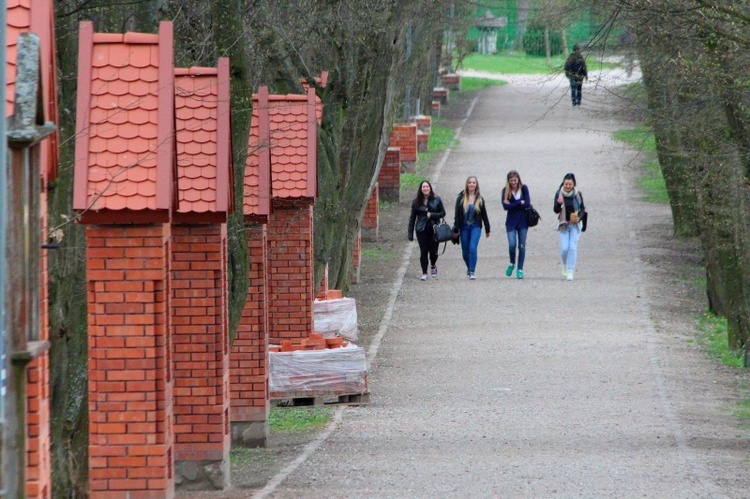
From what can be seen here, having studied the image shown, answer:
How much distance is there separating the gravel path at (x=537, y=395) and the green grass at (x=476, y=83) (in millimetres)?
31296

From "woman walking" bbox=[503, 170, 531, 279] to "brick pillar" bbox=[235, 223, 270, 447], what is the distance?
9.39 m

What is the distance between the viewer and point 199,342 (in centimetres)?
932

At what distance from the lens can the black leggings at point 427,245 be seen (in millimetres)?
21578

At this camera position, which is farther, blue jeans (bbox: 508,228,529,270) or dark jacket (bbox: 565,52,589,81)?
blue jeans (bbox: 508,228,529,270)

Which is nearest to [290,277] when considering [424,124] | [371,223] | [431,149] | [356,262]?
[356,262]

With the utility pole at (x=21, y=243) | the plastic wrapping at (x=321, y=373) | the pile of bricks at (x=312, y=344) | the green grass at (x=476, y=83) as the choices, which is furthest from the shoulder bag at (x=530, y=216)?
the green grass at (x=476, y=83)

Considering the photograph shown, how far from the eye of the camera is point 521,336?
1742cm

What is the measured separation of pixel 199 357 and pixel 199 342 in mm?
105

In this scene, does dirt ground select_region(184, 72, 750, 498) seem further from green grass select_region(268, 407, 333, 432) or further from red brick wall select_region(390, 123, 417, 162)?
red brick wall select_region(390, 123, 417, 162)

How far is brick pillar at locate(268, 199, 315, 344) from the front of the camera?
14.4 m

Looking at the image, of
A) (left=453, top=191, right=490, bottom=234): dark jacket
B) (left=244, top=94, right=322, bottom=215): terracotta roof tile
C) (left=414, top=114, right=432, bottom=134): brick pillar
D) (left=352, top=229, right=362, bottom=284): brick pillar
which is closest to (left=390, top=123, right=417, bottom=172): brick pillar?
(left=414, top=114, right=432, bottom=134): brick pillar

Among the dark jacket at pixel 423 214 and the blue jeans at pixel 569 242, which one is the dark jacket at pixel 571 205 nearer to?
the blue jeans at pixel 569 242

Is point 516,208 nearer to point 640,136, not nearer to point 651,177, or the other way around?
point 640,136

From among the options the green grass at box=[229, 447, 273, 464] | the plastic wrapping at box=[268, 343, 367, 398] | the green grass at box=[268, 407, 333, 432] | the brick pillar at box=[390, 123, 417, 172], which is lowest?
the green grass at box=[268, 407, 333, 432]
